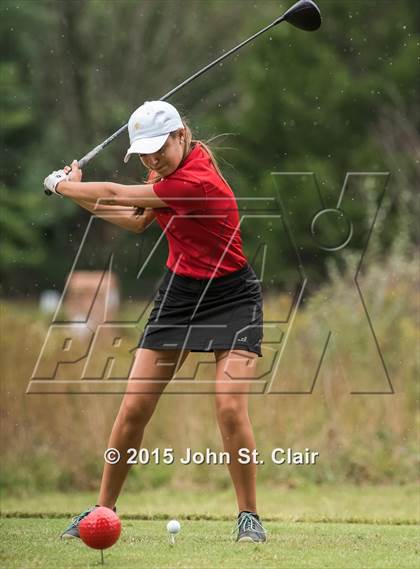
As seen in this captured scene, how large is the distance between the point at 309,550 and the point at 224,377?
872 millimetres

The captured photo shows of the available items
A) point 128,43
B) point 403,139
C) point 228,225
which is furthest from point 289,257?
point 228,225

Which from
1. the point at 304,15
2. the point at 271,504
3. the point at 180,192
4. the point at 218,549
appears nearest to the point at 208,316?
the point at 180,192

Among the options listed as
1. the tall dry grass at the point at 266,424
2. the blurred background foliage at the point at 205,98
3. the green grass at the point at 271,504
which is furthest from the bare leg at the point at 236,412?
the blurred background foliage at the point at 205,98

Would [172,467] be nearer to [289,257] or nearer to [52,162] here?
[289,257]

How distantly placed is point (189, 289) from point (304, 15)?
6.17 ft

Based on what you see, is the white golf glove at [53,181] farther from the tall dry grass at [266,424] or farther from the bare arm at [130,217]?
the tall dry grass at [266,424]

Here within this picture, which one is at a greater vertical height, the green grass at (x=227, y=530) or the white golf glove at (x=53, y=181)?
the white golf glove at (x=53, y=181)

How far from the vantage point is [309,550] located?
573 cm

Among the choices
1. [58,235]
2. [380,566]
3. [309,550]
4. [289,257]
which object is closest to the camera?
[380,566]

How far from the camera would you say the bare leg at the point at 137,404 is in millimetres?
5953

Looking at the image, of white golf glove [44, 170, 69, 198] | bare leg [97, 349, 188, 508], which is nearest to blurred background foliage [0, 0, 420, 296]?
bare leg [97, 349, 188, 508]

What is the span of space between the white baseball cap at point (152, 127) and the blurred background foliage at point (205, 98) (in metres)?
16.3

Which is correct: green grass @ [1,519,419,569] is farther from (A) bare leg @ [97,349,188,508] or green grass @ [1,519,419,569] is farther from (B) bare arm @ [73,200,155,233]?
(B) bare arm @ [73,200,155,233]

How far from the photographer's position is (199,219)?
5.88 meters
